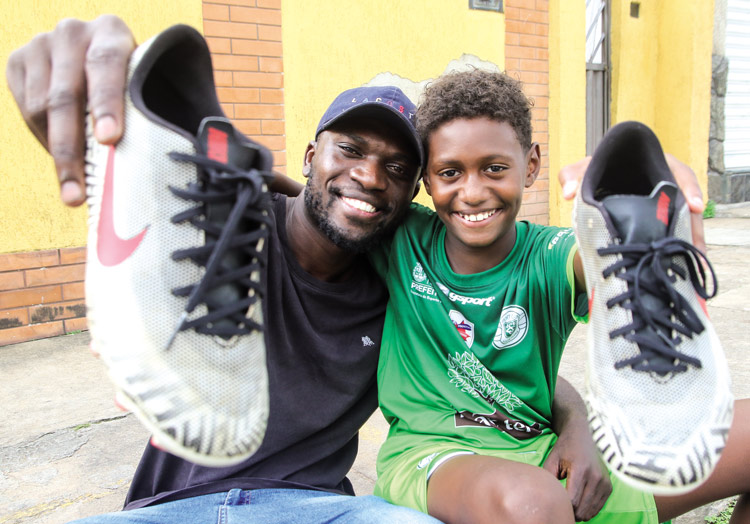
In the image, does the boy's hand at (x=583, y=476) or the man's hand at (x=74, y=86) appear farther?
the boy's hand at (x=583, y=476)

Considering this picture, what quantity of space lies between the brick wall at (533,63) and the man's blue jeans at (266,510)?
518 cm

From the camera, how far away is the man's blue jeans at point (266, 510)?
1.43 m

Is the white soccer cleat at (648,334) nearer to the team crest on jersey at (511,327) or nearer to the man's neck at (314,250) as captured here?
the team crest on jersey at (511,327)

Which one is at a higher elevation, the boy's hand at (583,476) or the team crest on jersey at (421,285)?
the team crest on jersey at (421,285)

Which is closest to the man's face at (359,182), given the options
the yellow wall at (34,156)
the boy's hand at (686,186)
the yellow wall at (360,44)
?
the boy's hand at (686,186)

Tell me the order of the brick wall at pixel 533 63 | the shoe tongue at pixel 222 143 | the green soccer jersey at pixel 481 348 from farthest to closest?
the brick wall at pixel 533 63 < the green soccer jersey at pixel 481 348 < the shoe tongue at pixel 222 143

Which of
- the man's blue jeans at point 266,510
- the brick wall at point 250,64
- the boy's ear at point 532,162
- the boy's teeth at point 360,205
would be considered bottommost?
the man's blue jeans at point 266,510

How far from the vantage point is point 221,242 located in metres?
1.22

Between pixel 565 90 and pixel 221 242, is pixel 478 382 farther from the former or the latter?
pixel 565 90

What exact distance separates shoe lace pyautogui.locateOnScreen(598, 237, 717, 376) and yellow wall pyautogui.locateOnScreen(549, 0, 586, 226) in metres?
5.71

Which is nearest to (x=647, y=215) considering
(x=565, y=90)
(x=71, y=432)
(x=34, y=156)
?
(x=71, y=432)

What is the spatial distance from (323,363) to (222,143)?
0.80 m

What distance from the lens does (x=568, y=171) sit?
4.57 ft

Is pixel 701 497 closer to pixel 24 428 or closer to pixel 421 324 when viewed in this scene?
pixel 421 324
